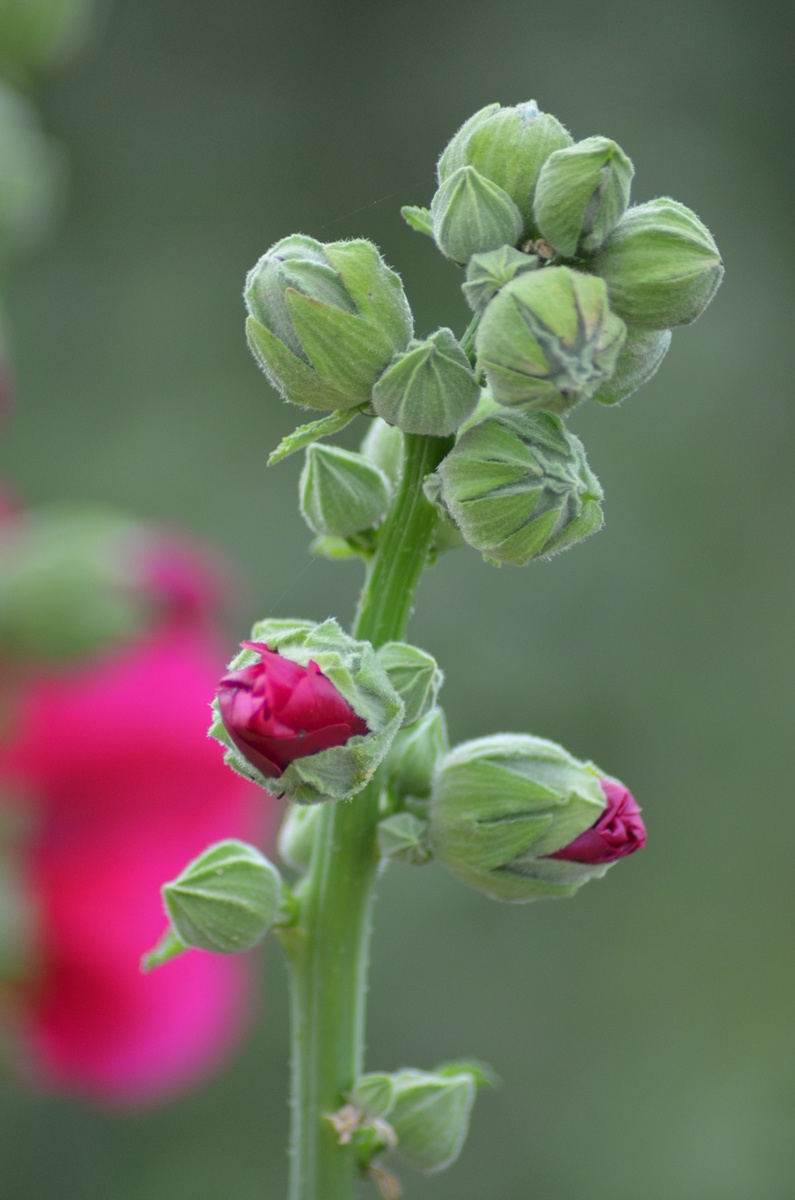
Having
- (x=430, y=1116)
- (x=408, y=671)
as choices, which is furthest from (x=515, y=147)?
(x=430, y=1116)

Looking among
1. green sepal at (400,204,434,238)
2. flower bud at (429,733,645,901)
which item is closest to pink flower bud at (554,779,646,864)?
flower bud at (429,733,645,901)

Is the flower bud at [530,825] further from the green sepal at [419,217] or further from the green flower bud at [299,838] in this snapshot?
the green sepal at [419,217]

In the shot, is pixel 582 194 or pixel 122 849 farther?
pixel 122 849

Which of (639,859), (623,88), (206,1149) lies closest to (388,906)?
(206,1149)

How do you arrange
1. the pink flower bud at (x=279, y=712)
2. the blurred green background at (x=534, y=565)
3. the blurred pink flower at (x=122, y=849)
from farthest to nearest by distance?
the blurred green background at (x=534, y=565) < the blurred pink flower at (x=122, y=849) < the pink flower bud at (x=279, y=712)

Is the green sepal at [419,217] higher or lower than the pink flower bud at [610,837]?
higher

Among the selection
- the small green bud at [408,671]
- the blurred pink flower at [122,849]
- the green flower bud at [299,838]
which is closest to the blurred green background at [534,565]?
the blurred pink flower at [122,849]

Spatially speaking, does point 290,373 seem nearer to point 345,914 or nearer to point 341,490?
point 341,490

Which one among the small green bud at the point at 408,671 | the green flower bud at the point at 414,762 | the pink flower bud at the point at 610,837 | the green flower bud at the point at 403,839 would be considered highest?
the small green bud at the point at 408,671
